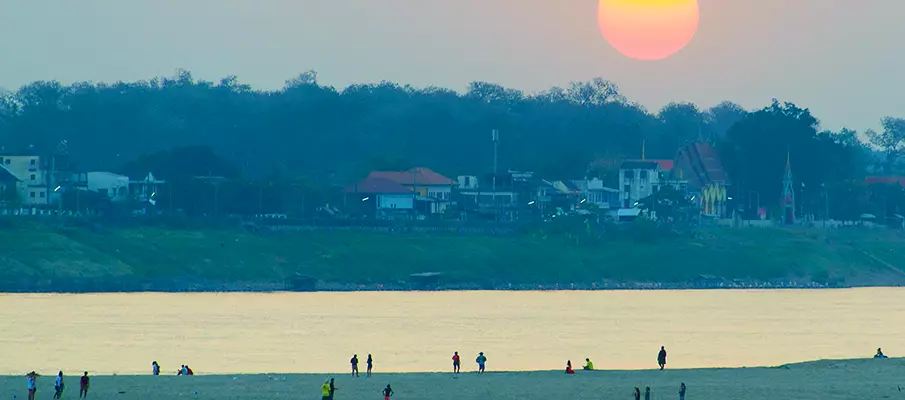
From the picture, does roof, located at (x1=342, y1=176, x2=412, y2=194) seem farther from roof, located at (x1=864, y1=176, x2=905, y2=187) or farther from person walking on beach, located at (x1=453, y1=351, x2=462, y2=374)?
person walking on beach, located at (x1=453, y1=351, x2=462, y2=374)

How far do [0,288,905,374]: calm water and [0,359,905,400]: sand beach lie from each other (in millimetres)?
5980

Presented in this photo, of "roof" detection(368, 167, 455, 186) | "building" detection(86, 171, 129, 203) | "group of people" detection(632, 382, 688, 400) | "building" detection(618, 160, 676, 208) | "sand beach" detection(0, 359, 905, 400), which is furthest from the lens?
"building" detection(618, 160, 676, 208)

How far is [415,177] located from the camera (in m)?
172

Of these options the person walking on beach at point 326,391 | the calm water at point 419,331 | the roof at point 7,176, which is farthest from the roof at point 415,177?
the person walking on beach at point 326,391

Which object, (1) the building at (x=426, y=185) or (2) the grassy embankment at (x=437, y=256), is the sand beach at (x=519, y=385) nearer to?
(2) the grassy embankment at (x=437, y=256)

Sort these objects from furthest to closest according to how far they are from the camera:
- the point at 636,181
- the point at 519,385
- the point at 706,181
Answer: the point at 636,181 → the point at 706,181 → the point at 519,385

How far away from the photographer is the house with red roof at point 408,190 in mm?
165375

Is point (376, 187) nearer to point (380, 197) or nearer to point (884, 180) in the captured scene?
point (380, 197)

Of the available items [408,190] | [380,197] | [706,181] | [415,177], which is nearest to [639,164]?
[706,181]

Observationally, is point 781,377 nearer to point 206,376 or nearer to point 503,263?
point 206,376

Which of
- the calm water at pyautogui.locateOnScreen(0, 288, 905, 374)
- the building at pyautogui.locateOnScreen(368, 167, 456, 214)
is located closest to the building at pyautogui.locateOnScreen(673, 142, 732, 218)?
the building at pyautogui.locateOnScreen(368, 167, 456, 214)

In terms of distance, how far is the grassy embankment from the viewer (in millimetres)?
123688

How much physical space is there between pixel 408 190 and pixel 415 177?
3.62 metres

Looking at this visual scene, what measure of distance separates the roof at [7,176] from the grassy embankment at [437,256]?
2877cm
